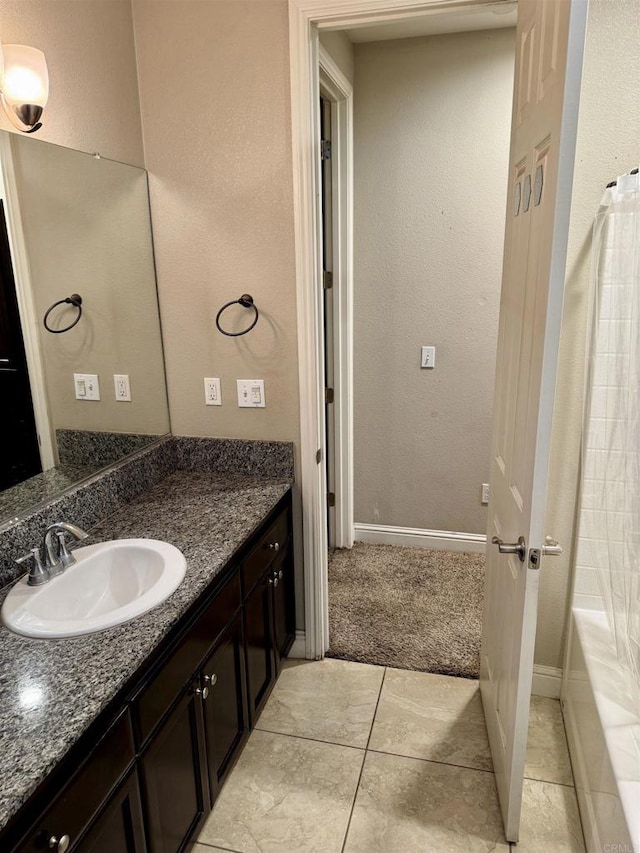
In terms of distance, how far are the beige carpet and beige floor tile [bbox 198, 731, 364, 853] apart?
1.76 ft

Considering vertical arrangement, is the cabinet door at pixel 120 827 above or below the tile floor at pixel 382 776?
above

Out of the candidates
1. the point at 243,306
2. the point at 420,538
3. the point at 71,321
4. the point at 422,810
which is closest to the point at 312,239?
the point at 243,306

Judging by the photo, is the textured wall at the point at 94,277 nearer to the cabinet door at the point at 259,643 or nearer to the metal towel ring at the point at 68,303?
the metal towel ring at the point at 68,303

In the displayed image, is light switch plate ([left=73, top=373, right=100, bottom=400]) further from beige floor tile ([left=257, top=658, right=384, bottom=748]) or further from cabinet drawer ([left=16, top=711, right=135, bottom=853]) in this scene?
beige floor tile ([left=257, top=658, right=384, bottom=748])

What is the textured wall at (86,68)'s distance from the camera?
5.48 ft

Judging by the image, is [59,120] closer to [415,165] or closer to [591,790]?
[415,165]

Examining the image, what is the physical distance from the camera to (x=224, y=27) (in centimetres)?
201

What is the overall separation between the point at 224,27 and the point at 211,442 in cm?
146

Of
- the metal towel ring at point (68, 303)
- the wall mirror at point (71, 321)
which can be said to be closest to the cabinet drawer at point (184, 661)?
the wall mirror at point (71, 321)

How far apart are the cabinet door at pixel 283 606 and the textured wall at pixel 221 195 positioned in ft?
1.68

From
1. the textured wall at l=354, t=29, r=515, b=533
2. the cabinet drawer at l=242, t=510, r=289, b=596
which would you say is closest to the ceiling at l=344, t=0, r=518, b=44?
the textured wall at l=354, t=29, r=515, b=533

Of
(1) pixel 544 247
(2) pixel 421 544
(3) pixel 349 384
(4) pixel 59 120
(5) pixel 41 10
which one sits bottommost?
(2) pixel 421 544

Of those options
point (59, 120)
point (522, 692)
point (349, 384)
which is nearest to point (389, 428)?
point (349, 384)

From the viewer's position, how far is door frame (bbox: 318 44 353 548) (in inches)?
115
